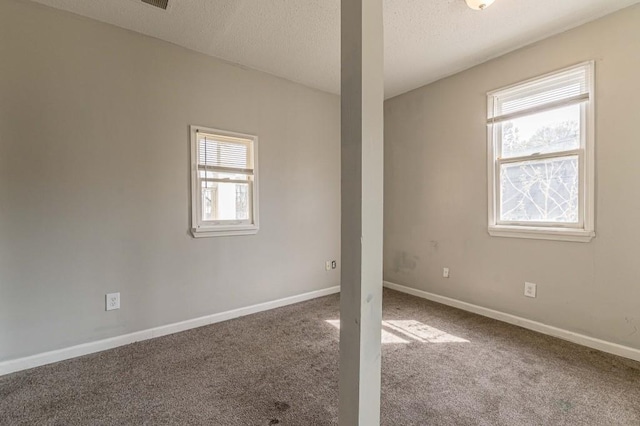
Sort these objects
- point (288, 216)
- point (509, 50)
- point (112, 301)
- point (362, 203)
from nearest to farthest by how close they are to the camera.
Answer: point (362, 203)
point (112, 301)
point (509, 50)
point (288, 216)

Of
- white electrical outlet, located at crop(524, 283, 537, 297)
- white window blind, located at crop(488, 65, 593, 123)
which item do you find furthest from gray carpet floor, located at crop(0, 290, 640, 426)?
white window blind, located at crop(488, 65, 593, 123)

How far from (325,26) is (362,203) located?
1970 mm

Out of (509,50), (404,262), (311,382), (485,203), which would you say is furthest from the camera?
(404,262)

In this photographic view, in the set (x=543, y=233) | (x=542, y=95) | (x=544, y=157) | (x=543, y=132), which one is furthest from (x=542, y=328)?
(x=542, y=95)

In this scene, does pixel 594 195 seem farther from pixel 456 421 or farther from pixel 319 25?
pixel 319 25

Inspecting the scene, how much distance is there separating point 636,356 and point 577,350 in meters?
0.33

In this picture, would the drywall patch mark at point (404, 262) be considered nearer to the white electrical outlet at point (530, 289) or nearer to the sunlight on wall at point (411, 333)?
the sunlight on wall at point (411, 333)

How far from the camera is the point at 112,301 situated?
232cm

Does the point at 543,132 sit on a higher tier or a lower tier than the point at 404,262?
higher

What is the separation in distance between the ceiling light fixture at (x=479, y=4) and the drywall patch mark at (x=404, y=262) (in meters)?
2.58

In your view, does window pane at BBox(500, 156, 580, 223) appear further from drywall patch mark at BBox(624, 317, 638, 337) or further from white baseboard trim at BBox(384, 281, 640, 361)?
white baseboard trim at BBox(384, 281, 640, 361)

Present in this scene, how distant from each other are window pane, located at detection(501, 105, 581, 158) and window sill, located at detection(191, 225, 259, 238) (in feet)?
8.77

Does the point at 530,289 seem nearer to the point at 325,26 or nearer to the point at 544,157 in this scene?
the point at 544,157

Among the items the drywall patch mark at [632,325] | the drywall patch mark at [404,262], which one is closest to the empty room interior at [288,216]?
the drywall patch mark at [632,325]
